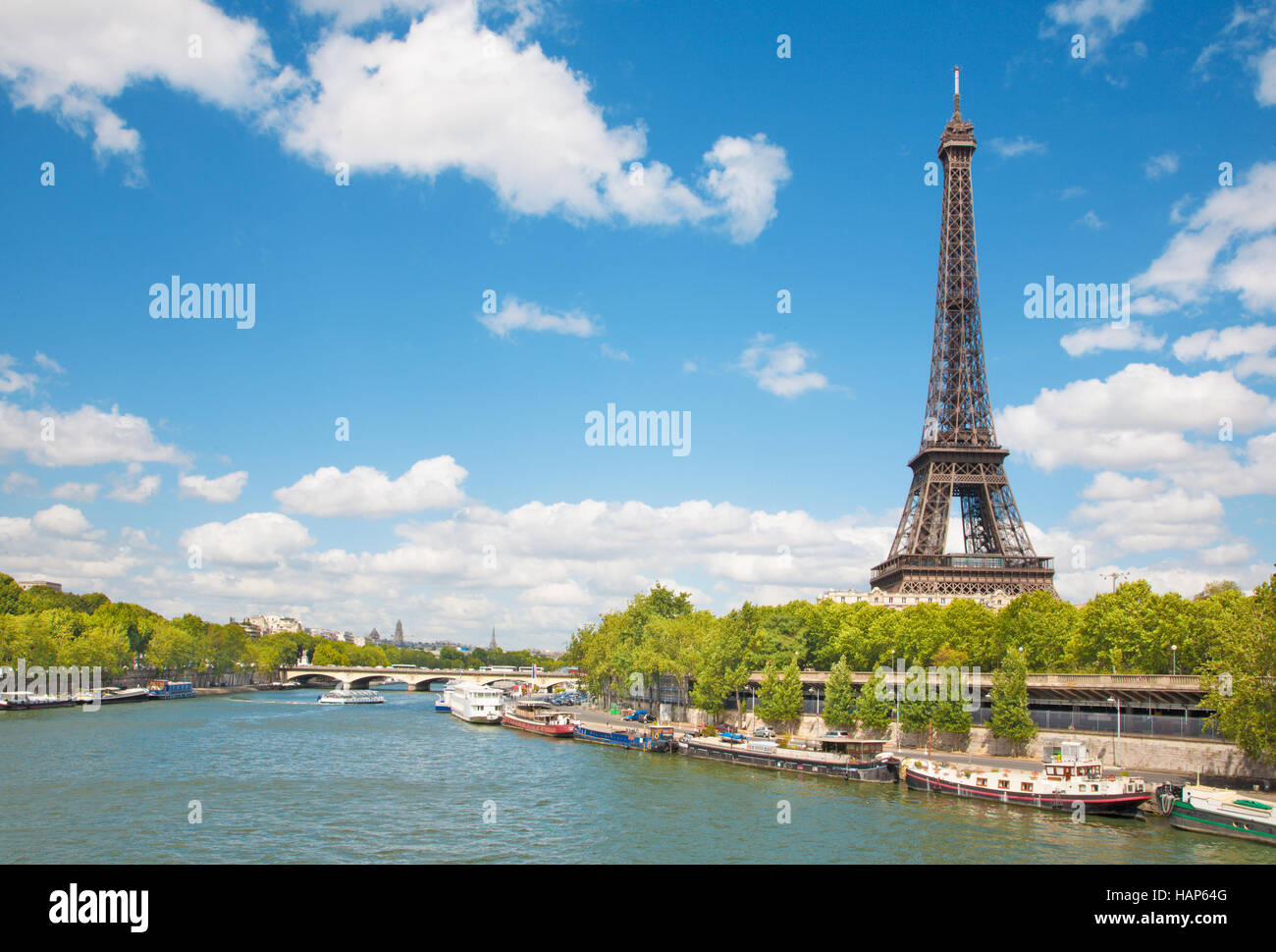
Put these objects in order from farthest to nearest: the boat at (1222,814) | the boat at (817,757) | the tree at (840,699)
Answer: the tree at (840,699) → the boat at (817,757) → the boat at (1222,814)

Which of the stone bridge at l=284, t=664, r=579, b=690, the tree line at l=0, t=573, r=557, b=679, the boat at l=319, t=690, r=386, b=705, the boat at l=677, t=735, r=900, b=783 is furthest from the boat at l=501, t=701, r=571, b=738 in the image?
the stone bridge at l=284, t=664, r=579, b=690

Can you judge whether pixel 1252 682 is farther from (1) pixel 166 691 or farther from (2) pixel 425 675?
(2) pixel 425 675

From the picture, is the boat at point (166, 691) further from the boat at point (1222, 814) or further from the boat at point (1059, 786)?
the boat at point (1222, 814)

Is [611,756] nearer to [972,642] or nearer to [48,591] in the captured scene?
[972,642]

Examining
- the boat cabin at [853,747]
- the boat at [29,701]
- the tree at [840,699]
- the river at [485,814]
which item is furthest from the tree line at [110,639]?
the boat cabin at [853,747]

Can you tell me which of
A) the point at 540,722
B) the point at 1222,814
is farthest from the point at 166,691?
the point at 1222,814
